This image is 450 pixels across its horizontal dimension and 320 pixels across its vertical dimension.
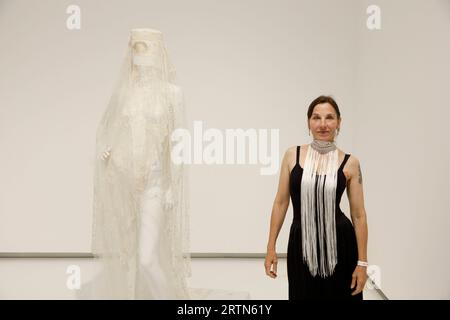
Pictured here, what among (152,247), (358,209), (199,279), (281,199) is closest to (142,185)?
(152,247)

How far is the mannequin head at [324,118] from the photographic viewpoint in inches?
93.6

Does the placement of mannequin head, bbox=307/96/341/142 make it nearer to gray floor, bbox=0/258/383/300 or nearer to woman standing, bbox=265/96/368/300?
woman standing, bbox=265/96/368/300

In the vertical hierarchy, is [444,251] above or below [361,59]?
below

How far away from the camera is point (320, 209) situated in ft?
7.70

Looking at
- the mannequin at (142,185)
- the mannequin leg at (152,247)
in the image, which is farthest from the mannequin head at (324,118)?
the mannequin leg at (152,247)

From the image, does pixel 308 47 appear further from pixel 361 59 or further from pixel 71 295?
pixel 71 295

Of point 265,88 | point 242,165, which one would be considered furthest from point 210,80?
point 242,165

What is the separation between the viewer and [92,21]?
474 centimetres

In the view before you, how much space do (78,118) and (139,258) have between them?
85.8 inches

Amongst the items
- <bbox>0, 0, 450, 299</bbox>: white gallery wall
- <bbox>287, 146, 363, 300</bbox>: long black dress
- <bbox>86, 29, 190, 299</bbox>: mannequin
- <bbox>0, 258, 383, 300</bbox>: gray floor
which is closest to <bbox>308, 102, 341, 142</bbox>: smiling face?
<bbox>287, 146, 363, 300</bbox>: long black dress

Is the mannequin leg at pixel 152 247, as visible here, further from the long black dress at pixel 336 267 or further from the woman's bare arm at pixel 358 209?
the woman's bare arm at pixel 358 209

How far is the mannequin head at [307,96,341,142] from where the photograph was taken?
238cm

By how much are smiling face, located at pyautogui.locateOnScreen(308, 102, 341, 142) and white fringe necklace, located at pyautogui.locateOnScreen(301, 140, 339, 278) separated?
0.04 metres

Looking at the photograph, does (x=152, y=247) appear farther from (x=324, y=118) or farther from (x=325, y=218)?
(x=324, y=118)
